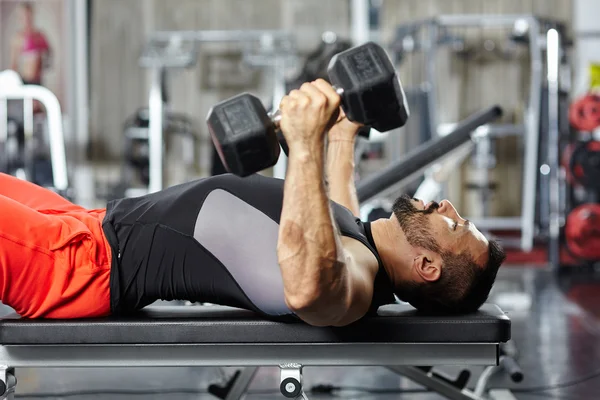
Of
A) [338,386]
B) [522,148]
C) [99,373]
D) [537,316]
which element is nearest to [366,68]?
[338,386]

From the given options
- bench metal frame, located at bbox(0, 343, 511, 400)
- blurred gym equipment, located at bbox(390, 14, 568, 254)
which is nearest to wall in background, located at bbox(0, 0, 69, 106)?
blurred gym equipment, located at bbox(390, 14, 568, 254)

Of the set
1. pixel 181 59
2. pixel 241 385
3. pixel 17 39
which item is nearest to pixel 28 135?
pixel 181 59

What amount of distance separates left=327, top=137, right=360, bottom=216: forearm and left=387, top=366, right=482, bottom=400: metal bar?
0.40m

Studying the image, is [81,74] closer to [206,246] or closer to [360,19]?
[360,19]

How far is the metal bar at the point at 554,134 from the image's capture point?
5340 millimetres

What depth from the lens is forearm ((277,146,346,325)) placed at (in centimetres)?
130

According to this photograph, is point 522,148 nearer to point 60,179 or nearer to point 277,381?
point 60,179

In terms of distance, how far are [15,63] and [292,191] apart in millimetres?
6815

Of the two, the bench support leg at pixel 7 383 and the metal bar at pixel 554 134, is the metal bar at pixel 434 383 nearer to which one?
the bench support leg at pixel 7 383

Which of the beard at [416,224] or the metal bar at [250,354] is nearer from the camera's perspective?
the metal bar at [250,354]

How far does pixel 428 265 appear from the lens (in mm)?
1658

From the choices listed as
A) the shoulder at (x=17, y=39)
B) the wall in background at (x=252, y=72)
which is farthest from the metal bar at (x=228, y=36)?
the shoulder at (x=17, y=39)

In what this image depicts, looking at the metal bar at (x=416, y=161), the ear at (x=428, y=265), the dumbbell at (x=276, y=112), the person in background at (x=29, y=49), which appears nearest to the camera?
the dumbbell at (x=276, y=112)

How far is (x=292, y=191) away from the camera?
1.31 m
